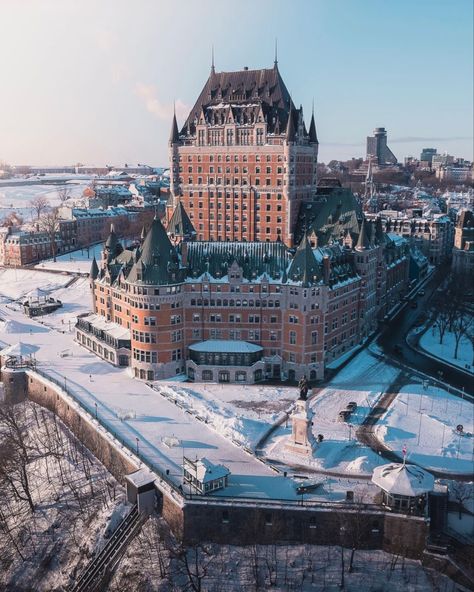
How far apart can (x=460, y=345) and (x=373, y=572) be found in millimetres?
58426

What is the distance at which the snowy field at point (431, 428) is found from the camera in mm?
64125

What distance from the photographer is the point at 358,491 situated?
5666 centimetres

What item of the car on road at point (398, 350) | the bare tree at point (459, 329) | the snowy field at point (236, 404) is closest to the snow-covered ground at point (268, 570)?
the snowy field at point (236, 404)

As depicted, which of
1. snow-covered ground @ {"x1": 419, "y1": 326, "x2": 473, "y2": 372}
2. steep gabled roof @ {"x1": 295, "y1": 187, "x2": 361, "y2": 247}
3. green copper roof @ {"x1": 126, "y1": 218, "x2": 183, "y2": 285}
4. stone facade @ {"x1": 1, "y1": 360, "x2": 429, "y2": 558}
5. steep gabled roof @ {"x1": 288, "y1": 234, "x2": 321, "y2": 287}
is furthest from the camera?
steep gabled roof @ {"x1": 295, "y1": 187, "x2": 361, "y2": 247}

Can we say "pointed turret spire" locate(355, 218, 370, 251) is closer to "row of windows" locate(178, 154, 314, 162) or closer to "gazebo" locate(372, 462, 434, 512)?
"row of windows" locate(178, 154, 314, 162)

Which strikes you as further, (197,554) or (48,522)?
(48,522)

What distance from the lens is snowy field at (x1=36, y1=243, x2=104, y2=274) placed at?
15750 cm

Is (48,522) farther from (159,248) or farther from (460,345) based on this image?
(460,345)

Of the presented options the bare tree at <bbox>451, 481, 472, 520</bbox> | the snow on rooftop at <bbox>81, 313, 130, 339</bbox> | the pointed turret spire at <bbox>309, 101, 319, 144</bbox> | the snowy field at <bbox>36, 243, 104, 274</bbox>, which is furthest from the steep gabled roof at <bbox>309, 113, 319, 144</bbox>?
the bare tree at <bbox>451, 481, 472, 520</bbox>

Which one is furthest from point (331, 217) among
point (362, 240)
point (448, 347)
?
point (448, 347)

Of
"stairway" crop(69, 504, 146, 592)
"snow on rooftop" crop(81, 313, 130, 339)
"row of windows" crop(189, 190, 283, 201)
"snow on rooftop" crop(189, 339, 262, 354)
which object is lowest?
"stairway" crop(69, 504, 146, 592)

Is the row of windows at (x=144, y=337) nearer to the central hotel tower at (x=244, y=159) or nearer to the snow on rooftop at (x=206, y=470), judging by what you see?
the snow on rooftop at (x=206, y=470)

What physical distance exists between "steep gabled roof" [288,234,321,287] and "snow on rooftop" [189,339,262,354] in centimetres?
1135

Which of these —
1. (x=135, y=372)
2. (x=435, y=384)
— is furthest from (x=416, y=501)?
(x=135, y=372)
